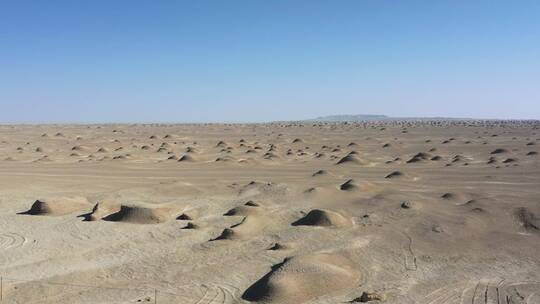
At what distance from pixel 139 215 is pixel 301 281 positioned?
6949 mm

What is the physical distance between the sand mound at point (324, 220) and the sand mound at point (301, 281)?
3.51 m

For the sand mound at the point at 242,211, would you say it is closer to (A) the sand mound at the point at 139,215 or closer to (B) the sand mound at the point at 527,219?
(A) the sand mound at the point at 139,215

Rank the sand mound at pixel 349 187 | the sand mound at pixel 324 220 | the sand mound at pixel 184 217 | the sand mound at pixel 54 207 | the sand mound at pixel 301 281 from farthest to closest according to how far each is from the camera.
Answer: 1. the sand mound at pixel 349 187
2. the sand mound at pixel 54 207
3. the sand mound at pixel 184 217
4. the sand mound at pixel 324 220
5. the sand mound at pixel 301 281

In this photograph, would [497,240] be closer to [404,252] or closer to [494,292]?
[404,252]

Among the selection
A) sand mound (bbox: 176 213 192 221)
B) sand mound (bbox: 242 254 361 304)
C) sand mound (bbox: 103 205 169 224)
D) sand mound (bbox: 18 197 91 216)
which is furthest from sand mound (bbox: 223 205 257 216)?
sand mound (bbox: 242 254 361 304)

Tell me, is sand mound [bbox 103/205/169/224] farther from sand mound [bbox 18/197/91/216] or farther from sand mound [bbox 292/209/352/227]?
sand mound [bbox 292/209/352/227]

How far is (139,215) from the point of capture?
604 inches

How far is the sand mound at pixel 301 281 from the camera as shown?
959 cm

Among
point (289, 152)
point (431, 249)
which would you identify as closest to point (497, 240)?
point (431, 249)

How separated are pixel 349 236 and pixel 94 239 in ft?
21.6

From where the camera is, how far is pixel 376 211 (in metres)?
16.2

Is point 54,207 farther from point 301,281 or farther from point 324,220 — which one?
point 301,281

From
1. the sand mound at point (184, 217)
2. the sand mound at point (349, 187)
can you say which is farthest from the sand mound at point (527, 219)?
the sand mound at point (184, 217)

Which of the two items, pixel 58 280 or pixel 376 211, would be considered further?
pixel 376 211
